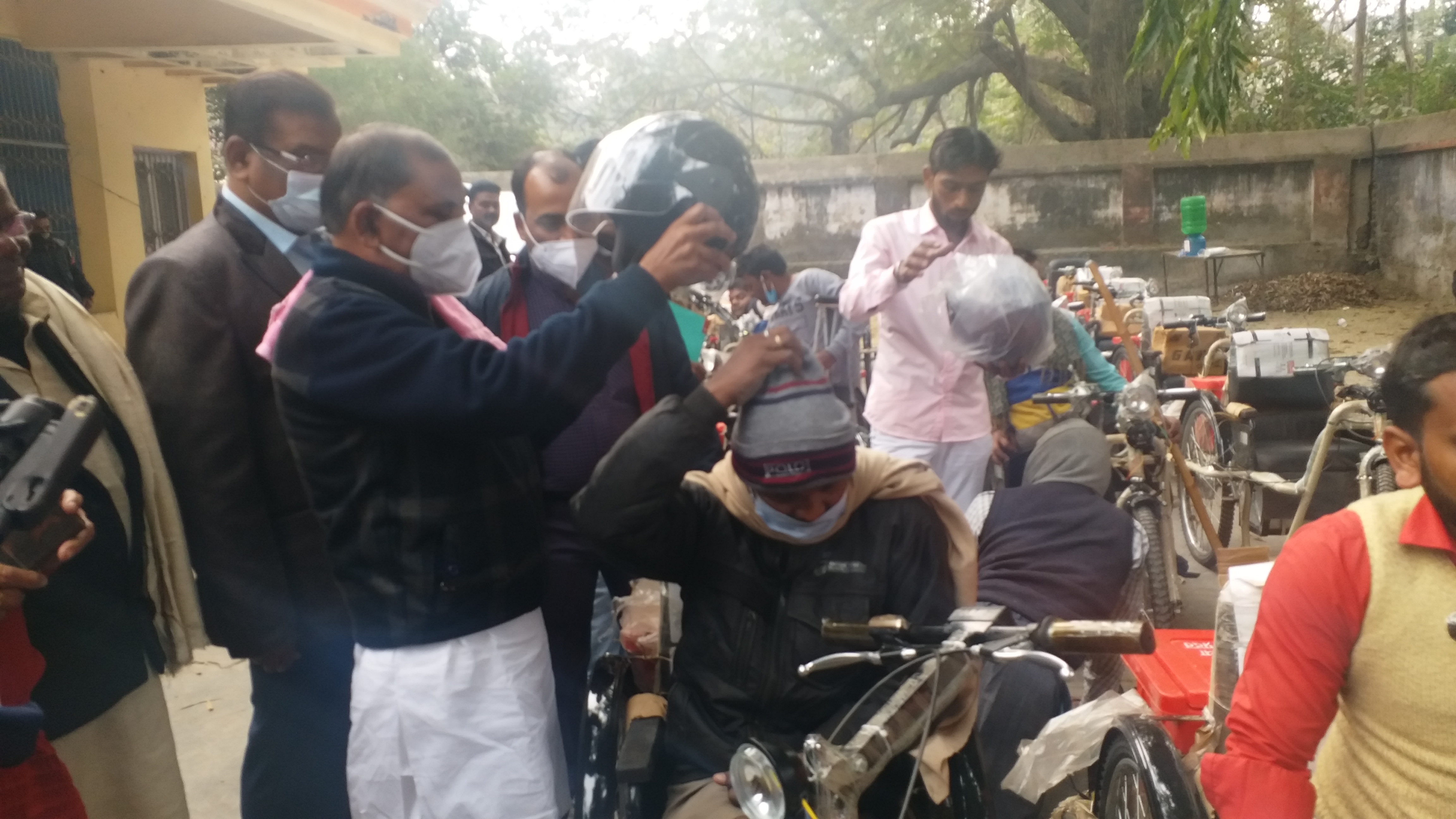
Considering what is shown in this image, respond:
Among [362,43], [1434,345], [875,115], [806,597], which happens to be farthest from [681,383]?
[875,115]

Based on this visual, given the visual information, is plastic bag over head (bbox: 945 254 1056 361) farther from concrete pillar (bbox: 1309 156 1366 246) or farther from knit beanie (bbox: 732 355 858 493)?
concrete pillar (bbox: 1309 156 1366 246)

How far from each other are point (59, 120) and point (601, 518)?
7.31 m

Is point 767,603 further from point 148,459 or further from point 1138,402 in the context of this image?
point 1138,402

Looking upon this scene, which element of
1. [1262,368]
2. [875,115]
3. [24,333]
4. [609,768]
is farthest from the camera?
[875,115]

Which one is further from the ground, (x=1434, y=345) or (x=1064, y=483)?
(x=1434, y=345)

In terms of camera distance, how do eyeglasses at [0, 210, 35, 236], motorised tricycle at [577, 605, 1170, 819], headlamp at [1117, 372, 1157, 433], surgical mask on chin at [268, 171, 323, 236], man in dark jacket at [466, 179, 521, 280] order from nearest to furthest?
motorised tricycle at [577, 605, 1170, 819], eyeglasses at [0, 210, 35, 236], surgical mask on chin at [268, 171, 323, 236], headlamp at [1117, 372, 1157, 433], man in dark jacket at [466, 179, 521, 280]

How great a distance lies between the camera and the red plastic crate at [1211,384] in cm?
673

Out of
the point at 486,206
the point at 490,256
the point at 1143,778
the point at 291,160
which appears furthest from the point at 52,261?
the point at 1143,778

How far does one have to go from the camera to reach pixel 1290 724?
1736 mm

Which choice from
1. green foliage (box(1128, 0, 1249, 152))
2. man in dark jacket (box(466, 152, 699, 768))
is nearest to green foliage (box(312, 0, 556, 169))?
green foliage (box(1128, 0, 1249, 152))

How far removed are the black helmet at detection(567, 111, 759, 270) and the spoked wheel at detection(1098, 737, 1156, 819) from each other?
55.1 inches

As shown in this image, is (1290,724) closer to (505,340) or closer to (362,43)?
(505,340)

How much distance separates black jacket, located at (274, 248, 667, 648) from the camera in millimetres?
1734

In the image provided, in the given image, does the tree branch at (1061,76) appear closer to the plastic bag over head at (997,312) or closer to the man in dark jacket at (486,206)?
the man in dark jacket at (486,206)
